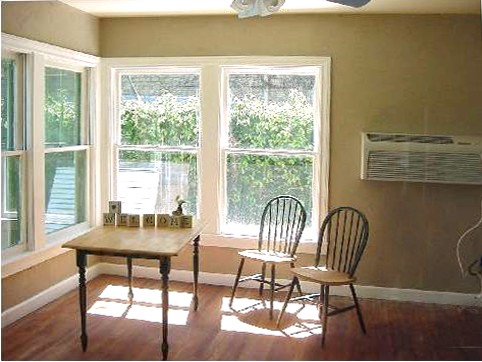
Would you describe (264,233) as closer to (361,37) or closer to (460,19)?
(361,37)

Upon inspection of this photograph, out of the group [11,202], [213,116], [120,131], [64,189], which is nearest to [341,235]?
[213,116]

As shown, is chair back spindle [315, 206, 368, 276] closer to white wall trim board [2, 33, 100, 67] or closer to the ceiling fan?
the ceiling fan

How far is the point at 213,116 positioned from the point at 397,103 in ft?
5.09

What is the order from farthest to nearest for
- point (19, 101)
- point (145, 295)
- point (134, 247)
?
point (145, 295) → point (19, 101) → point (134, 247)

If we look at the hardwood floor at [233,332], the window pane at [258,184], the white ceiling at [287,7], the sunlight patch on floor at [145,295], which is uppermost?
the white ceiling at [287,7]

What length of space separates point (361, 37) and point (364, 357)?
2521mm

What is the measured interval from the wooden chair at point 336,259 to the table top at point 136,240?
892mm

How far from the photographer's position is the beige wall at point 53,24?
3.91m

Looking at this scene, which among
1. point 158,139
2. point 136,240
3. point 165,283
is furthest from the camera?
point 158,139

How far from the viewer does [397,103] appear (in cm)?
462

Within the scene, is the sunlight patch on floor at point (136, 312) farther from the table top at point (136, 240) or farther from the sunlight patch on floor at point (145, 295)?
the table top at point (136, 240)

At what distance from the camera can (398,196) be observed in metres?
4.67

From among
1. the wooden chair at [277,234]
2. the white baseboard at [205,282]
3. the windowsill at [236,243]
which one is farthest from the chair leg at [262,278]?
the windowsill at [236,243]

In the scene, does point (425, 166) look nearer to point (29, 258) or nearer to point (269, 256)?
point (269, 256)
